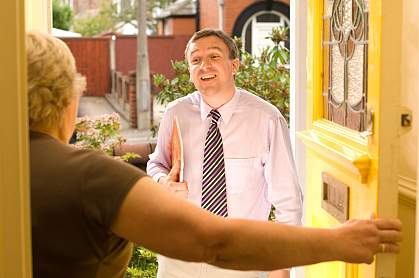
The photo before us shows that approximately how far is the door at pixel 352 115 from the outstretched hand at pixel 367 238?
0.11 m

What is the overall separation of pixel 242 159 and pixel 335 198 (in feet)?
2.25

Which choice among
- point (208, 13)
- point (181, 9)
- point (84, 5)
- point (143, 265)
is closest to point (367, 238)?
point (143, 265)

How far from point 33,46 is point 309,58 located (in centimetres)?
148

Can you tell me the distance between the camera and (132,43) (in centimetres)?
1658

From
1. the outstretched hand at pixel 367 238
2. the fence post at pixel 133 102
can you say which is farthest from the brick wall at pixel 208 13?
Answer: the outstretched hand at pixel 367 238

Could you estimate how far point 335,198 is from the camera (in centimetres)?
231

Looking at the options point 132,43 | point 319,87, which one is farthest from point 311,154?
point 132,43

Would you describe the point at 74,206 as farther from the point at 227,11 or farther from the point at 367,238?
the point at 227,11

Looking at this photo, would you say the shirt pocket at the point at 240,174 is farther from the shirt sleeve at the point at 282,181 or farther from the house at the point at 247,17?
the house at the point at 247,17

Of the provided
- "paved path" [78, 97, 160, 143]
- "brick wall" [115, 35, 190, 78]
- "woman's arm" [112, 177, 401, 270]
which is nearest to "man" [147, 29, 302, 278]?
"woman's arm" [112, 177, 401, 270]

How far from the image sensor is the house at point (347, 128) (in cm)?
124

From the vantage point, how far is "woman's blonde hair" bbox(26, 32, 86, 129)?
1453 millimetres

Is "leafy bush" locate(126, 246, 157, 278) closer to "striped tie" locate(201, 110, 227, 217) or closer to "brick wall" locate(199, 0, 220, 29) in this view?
"striped tie" locate(201, 110, 227, 217)

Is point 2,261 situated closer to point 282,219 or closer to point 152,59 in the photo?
Answer: point 282,219
